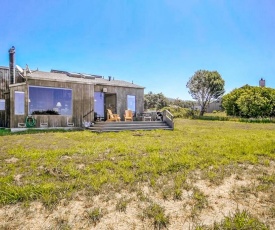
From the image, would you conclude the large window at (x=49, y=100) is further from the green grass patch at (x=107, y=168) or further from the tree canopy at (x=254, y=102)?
the tree canopy at (x=254, y=102)

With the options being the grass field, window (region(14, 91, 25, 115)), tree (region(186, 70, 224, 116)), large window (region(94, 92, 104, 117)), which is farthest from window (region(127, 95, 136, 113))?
tree (region(186, 70, 224, 116))

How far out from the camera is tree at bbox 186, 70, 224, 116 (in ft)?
97.0

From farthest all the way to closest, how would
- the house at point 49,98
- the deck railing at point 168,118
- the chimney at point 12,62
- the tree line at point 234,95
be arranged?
1. the tree line at point 234,95
2. the deck railing at point 168,118
3. the chimney at point 12,62
4. the house at point 49,98

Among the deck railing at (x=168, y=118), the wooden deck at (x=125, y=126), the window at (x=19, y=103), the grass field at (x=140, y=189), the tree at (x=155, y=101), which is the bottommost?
the grass field at (x=140, y=189)

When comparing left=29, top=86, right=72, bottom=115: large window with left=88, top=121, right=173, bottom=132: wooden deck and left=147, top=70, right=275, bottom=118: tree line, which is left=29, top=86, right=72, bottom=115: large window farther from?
left=147, top=70, right=275, bottom=118: tree line

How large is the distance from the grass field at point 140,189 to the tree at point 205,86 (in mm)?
26204

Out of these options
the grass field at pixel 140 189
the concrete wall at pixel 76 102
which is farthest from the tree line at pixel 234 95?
the grass field at pixel 140 189

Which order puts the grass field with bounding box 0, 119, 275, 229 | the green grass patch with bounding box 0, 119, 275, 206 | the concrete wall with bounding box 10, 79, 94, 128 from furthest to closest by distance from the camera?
the concrete wall with bounding box 10, 79, 94, 128 → the green grass patch with bounding box 0, 119, 275, 206 → the grass field with bounding box 0, 119, 275, 229

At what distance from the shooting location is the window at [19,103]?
34.5ft

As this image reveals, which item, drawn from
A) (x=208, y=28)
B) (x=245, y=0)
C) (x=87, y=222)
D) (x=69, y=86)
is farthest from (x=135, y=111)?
(x=87, y=222)

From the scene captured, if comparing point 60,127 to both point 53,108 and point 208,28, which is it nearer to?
point 53,108

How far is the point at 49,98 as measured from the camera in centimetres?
1139

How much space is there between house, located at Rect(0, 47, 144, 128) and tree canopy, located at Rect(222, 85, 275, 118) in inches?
717

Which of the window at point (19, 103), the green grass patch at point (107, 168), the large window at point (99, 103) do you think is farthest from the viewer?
the large window at point (99, 103)
